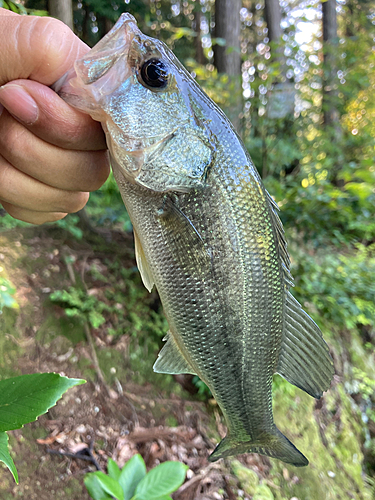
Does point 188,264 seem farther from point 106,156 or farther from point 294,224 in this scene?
point 294,224

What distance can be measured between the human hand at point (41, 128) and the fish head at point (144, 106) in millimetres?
63

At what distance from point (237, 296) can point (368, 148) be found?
5.10 metres

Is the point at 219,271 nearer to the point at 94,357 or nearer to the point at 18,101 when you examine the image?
the point at 18,101

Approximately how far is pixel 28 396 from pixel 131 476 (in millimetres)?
1501

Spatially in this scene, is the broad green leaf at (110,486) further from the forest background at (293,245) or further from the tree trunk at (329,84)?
the tree trunk at (329,84)

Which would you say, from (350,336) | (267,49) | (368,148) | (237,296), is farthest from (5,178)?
(368,148)

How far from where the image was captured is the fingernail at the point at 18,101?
92 cm

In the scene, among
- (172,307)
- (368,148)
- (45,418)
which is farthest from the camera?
(368,148)

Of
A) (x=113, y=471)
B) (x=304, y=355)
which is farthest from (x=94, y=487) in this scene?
(x=304, y=355)

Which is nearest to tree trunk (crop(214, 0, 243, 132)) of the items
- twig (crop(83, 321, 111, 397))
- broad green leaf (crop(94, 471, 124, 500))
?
twig (crop(83, 321, 111, 397))

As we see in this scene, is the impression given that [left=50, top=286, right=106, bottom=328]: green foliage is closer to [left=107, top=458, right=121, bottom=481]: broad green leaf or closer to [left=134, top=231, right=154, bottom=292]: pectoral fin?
[left=107, top=458, right=121, bottom=481]: broad green leaf

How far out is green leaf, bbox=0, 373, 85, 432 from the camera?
0.94m

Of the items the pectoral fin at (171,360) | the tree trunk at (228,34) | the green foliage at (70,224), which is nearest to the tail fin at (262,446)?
the pectoral fin at (171,360)

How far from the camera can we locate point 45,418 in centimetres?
250
